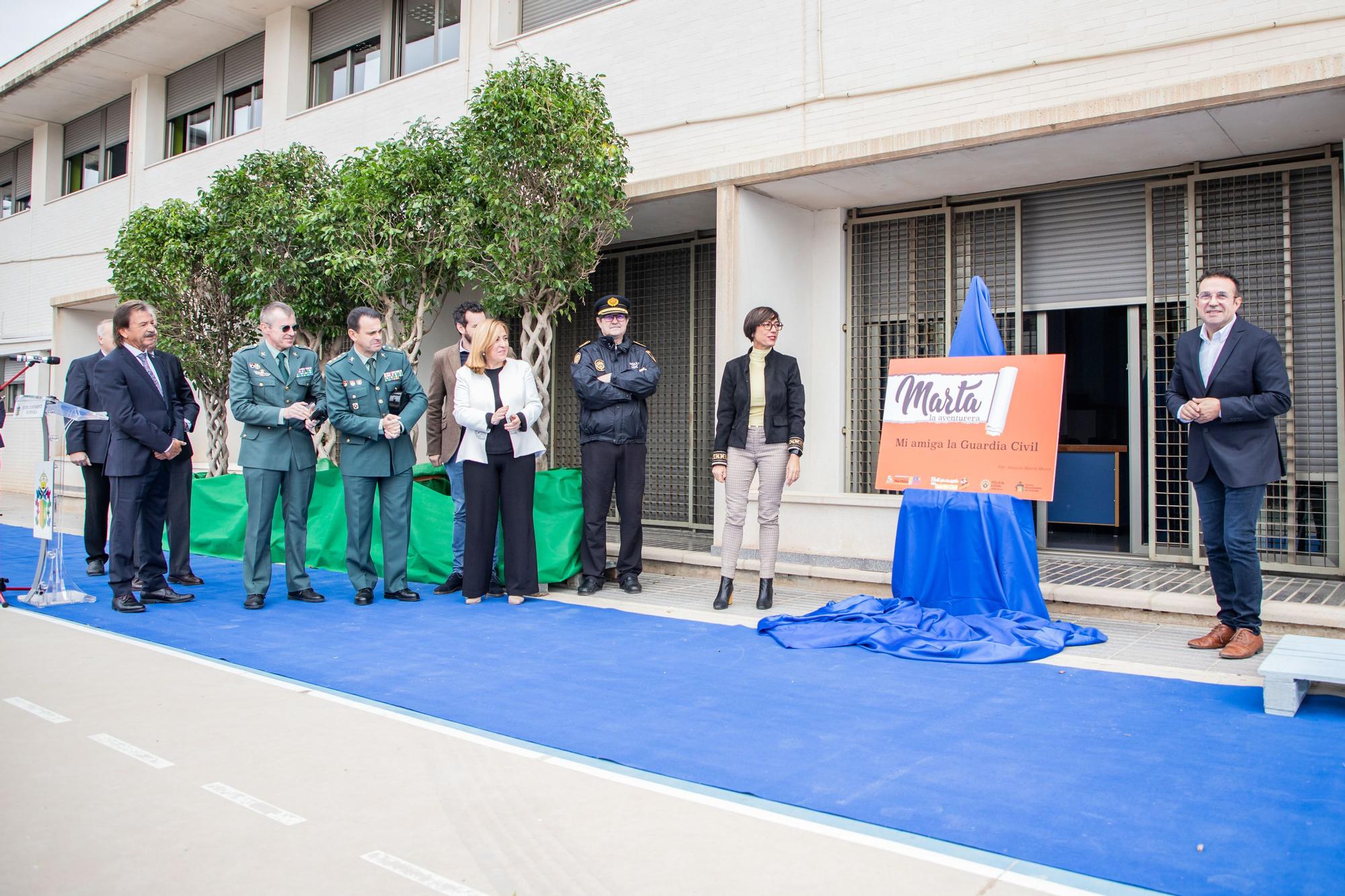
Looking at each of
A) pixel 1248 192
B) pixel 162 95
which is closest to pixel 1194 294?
pixel 1248 192

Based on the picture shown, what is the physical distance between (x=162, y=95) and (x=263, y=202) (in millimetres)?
8627

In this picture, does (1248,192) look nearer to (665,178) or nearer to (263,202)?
(665,178)

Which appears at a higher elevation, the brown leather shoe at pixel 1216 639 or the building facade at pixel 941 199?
the building facade at pixel 941 199

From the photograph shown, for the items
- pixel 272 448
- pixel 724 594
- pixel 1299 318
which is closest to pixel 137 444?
pixel 272 448

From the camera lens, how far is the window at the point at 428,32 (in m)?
11.7

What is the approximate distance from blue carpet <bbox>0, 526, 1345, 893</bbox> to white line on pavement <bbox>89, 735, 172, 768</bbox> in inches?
38.2

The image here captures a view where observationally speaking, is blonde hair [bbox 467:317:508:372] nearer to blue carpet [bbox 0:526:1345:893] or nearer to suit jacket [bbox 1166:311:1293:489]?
blue carpet [bbox 0:526:1345:893]

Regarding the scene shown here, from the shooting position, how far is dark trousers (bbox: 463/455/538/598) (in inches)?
265

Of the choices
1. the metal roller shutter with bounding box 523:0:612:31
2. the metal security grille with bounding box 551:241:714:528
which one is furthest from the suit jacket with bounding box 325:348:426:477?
the metal roller shutter with bounding box 523:0:612:31

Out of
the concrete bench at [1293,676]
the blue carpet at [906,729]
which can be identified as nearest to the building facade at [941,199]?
the blue carpet at [906,729]

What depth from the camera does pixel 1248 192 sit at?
7.27m

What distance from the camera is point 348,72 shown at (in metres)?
13.2

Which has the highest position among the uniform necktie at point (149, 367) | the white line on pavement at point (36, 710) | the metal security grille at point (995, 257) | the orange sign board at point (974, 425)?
the metal security grille at point (995, 257)

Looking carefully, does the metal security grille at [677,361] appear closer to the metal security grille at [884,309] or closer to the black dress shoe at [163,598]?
the metal security grille at [884,309]
